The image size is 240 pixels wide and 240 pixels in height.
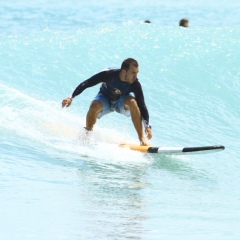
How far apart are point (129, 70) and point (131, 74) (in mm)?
47

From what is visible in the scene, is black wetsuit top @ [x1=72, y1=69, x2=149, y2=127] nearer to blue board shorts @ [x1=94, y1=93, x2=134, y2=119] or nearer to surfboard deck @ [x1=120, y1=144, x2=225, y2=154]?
blue board shorts @ [x1=94, y1=93, x2=134, y2=119]

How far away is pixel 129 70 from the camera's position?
906 centimetres

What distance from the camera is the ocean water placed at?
6.39m

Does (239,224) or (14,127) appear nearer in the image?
(239,224)

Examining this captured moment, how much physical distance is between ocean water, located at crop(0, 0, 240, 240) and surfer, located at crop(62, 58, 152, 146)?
34 cm

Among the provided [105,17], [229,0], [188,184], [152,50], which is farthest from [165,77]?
[229,0]

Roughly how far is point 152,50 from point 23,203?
9.14 meters

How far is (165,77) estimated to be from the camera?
1417 centimetres

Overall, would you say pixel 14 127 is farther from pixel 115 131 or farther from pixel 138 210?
pixel 138 210

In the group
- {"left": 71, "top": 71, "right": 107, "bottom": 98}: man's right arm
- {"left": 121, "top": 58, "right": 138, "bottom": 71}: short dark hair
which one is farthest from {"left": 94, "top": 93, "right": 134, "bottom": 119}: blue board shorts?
{"left": 121, "top": 58, "right": 138, "bottom": 71}: short dark hair

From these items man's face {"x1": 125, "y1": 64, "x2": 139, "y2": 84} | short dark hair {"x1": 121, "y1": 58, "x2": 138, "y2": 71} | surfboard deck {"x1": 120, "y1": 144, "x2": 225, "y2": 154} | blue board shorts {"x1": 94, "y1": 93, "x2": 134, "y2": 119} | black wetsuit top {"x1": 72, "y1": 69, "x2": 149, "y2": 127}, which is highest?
short dark hair {"x1": 121, "y1": 58, "x2": 138, "y2": 71}

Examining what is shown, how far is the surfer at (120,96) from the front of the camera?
921 cm

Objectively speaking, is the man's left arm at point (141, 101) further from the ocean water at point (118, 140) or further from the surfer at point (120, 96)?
the ocean water at point (118, 140)

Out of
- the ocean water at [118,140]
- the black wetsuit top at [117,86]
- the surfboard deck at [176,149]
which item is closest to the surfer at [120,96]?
the black wetsuit top at [117,86]
